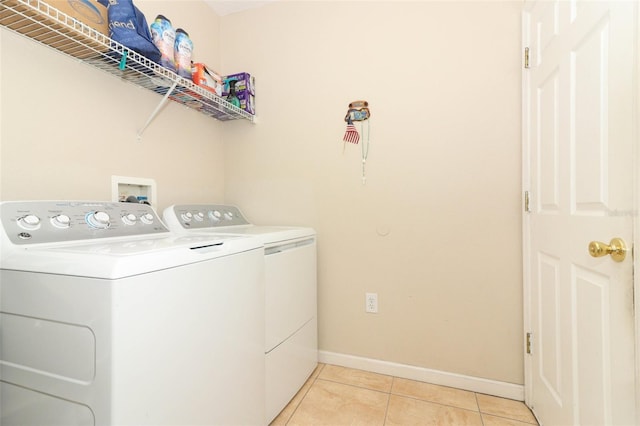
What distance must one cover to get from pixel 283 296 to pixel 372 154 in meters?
0.96

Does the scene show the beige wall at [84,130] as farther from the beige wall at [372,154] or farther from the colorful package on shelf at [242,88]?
the colorful package on shelf at [242,88]

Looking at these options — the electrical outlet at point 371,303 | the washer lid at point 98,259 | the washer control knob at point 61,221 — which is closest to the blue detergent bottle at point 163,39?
the washer control knob at point 61,221

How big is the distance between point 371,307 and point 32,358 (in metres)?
1.47

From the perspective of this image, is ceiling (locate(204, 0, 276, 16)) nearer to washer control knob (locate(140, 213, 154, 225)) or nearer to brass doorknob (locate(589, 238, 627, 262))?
washer control knob (locate(140, 213, 154, 225))

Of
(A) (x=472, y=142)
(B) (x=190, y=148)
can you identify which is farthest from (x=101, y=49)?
(A) (x=472, y=142)

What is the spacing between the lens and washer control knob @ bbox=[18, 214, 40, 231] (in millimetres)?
880

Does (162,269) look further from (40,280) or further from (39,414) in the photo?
(39,414)

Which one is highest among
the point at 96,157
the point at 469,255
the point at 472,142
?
the point at 472,142

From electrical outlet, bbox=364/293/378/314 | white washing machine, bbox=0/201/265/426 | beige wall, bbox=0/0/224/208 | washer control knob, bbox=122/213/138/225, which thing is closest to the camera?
white washing machine, bbox=0/201/265/426

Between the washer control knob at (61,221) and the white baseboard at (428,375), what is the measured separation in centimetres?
149

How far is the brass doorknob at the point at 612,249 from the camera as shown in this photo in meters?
0.74

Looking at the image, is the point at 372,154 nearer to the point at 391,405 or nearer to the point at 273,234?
the point at 273,234

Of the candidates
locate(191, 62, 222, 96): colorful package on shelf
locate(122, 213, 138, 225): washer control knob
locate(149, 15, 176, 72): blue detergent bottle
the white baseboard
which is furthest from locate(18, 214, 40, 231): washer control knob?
the white baseboard

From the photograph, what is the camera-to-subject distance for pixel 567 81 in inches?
40.7
